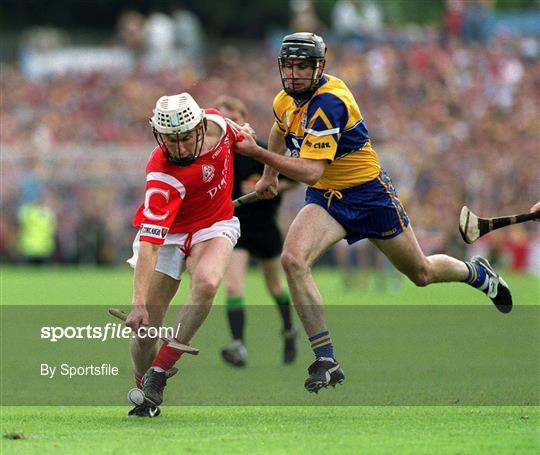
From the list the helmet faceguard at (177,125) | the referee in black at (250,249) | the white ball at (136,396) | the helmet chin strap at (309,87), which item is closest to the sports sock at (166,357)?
the white ball at (136,396)

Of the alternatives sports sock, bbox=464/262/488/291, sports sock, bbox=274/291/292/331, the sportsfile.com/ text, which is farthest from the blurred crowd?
sports sock, bbox=464/262/488/291

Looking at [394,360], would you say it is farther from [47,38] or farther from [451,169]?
[47,38]

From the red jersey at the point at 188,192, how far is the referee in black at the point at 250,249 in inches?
111

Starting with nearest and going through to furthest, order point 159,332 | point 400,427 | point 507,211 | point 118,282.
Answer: point 400,427, point 159,332, point 118,282, point 507,211

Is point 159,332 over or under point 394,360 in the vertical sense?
over

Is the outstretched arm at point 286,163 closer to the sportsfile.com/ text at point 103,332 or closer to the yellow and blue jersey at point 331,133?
the yellow and blue jersey at point 331,133

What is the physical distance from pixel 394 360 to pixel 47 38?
35051 mm

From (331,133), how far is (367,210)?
28.5 inches

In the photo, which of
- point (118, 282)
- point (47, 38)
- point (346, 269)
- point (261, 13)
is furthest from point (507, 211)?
point (261, 13)

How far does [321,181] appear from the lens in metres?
8.97

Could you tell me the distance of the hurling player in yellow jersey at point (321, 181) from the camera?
27.8ft

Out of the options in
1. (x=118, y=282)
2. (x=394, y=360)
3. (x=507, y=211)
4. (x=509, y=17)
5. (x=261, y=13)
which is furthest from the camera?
(x=261, y=13)

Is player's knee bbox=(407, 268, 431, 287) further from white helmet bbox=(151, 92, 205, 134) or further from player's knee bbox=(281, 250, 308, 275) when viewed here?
white helmet bbox=(151, 92, 205, 134)

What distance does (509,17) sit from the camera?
34.3 metres
